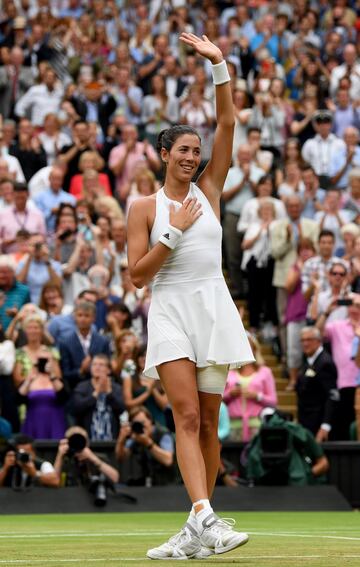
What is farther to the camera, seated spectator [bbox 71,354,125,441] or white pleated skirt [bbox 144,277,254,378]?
seated spectator [bbox 71,354,125,441]

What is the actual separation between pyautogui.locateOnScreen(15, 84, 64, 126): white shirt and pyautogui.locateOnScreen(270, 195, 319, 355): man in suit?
5.18 m

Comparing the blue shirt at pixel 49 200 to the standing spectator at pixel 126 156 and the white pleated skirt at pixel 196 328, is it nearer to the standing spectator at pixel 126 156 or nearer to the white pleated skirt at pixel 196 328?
the standing spectator at pixel 126 156

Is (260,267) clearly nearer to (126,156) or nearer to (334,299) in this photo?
(334,299)

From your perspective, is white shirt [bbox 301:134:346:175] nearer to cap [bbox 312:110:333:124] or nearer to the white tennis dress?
cap [bbox 312:110:333:124]

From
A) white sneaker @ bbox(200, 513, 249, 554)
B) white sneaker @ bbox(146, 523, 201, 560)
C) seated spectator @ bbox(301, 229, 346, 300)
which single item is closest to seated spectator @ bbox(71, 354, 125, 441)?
seated spectator @ bbox(301, 229, 346, 300)

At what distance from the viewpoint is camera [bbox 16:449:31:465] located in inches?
568

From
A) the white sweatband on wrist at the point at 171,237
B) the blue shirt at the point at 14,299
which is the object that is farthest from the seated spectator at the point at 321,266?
the white sweatband on wrist at the point at 171,237

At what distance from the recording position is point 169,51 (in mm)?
26234

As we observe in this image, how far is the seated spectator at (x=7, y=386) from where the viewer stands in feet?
52.8

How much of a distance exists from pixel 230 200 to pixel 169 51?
5584 mm

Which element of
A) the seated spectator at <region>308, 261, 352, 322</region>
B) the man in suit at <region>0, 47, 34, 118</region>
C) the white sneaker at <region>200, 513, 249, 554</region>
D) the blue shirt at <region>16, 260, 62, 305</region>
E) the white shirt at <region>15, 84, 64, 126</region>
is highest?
the man in suit at <region>0, 47, 34, 118</region>

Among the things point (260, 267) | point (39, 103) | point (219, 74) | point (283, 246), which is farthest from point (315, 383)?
point (219, 74)

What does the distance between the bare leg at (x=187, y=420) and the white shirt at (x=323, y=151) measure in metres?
15.1

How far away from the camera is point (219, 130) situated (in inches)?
324
